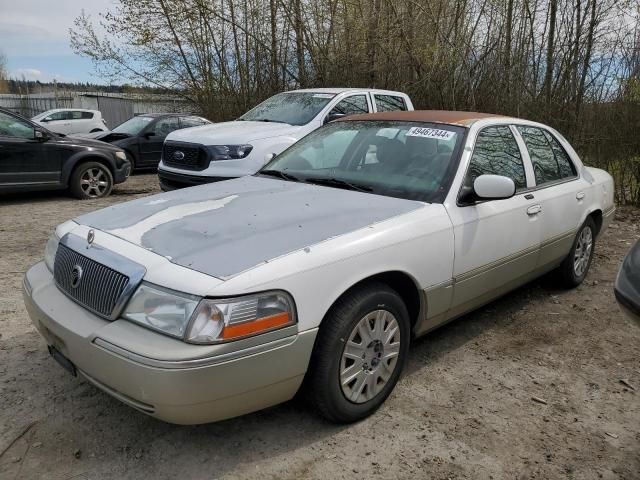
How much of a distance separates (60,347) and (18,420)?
53cm

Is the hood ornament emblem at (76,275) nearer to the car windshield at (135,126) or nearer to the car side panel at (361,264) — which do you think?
the car side panel at (361,264)

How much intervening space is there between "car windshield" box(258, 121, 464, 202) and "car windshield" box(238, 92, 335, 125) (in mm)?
3613

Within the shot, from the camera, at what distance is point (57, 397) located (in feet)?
10.3

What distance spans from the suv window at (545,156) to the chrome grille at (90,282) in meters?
3.18

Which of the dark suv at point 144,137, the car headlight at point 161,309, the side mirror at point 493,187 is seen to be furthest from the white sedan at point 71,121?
the car headlight at point 161,309

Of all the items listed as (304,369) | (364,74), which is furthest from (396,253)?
(364,74)

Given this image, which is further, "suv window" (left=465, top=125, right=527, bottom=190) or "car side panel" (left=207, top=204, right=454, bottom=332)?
"suv window" (left=465, top=125, right=527, bottom=190)

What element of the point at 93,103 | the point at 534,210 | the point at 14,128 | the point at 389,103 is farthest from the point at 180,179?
the point at 93,103

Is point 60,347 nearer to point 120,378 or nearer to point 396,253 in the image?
point 120,378

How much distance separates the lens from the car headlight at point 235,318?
7.67 ft

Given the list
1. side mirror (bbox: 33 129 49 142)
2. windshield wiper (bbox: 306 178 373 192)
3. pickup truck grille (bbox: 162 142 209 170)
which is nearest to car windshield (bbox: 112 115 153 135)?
side mirror (bbox: 33 129 49 142)

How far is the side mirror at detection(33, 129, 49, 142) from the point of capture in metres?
8.55

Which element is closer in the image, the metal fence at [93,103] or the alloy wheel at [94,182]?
the alloy wheel at [94,182]

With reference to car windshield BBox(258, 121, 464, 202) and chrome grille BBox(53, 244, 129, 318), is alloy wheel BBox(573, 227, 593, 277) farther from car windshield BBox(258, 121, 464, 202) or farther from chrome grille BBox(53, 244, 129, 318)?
chrome grille BBox(53, 244, 129, 318)
